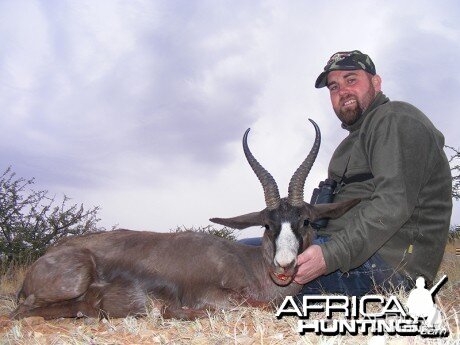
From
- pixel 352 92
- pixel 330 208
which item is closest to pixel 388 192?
pixel 330 208

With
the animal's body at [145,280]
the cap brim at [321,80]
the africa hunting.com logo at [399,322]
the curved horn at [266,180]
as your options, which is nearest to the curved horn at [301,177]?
the curved horn at [266,180]

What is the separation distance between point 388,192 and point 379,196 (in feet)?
0.31

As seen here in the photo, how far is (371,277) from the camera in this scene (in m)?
5.48

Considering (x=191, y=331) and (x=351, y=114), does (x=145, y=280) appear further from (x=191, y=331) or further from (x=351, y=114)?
(x=351, y=114)

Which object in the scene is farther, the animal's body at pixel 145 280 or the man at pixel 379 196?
the animal's body at pixel 145 280

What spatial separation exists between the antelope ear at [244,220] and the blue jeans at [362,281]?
69 cm

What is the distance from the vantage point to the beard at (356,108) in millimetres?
6539

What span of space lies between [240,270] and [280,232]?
30.1 inches

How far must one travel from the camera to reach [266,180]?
19.5 feet

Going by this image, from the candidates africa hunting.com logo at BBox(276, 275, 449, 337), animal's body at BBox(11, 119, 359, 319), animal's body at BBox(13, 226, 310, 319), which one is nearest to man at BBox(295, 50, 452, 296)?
animal's body at BBox(11, 119, 359, 319)

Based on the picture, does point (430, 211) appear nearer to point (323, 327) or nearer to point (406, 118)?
point (406, 118)

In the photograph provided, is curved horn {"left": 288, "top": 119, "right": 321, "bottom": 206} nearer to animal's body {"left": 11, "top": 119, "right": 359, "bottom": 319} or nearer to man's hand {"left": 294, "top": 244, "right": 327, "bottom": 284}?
animal's body {"left": 11, "top": 119, "right": 359, "bottom": 319}

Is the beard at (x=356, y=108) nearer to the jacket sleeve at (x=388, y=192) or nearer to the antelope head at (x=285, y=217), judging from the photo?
the antelope head at (x=285, y=217)

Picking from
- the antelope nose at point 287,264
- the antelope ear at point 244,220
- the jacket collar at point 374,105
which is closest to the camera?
the antelope nose at point 287,264
